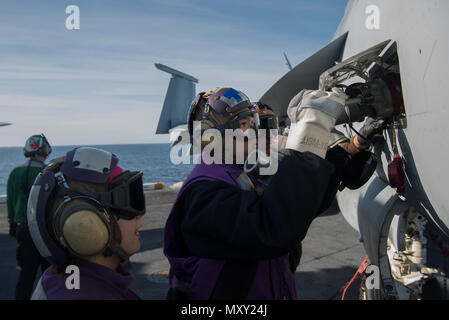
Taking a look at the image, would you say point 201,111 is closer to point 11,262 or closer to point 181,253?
point 181,253

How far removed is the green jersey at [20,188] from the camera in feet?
14.5

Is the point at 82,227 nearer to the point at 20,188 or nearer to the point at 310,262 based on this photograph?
the point at 20,188

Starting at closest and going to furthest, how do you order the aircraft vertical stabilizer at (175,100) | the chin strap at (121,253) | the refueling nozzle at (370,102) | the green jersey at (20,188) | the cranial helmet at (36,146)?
the chin strap at (121,253)
the refueling nozzle at (370,102)
the green jersey at (20,188)
the cranial helmet at (36,146)
the aircraft vertical stabilizer at (175,100)

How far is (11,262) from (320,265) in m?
5.59

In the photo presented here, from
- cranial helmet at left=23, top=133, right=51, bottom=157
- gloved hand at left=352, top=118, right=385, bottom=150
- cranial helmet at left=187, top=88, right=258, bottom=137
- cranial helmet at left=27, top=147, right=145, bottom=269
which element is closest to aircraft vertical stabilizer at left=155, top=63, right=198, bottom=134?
cranial helmet at left=23, top=133, right=51, bottom=157

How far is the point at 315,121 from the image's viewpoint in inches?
69.5

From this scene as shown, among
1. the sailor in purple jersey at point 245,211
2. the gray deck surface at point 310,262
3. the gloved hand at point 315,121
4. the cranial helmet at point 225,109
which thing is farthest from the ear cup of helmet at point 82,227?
the gray deck surface at point 310,262

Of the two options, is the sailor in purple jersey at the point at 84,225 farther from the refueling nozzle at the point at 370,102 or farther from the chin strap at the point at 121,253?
the refueling nozzle at the point at 370,102

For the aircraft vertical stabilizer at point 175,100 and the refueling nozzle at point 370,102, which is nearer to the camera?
the refueling nozzle at point 370,102

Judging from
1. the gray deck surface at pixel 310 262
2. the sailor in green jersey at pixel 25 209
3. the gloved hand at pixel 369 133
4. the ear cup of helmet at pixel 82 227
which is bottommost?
the gray deck surface at pixel 310 262

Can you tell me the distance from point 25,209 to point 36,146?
2.67 ft

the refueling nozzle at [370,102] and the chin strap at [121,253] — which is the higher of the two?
the refueling nozzle at [370,102]

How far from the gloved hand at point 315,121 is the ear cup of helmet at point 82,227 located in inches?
36.7

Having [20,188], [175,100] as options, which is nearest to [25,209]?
[20,188]
